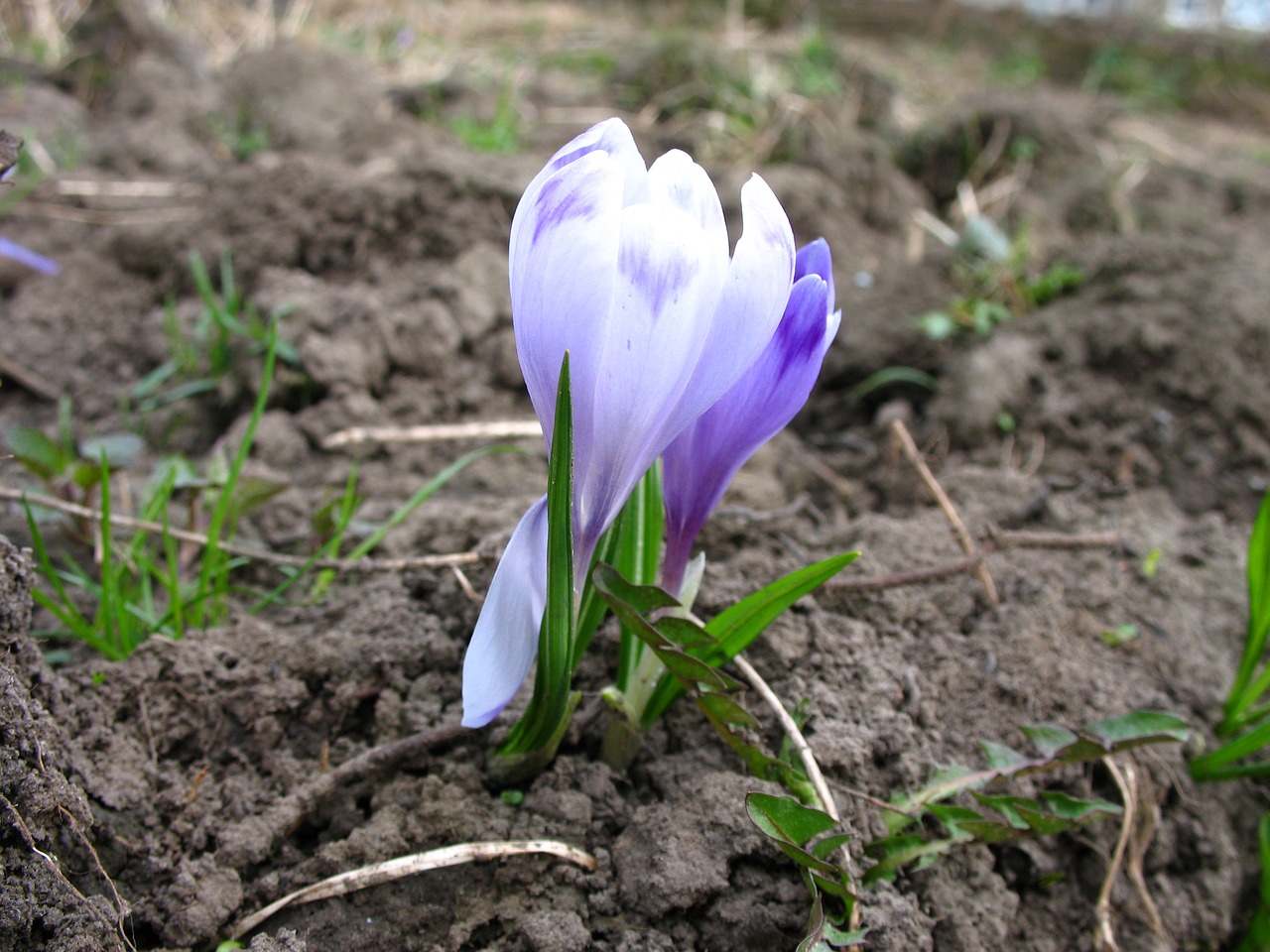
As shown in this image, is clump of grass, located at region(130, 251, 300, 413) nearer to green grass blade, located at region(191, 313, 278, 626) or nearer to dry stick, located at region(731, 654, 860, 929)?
green grass blade, located at region(191, 313, 278, 626)

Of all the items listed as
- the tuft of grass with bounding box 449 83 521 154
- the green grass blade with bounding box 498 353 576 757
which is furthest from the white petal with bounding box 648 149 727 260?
the tuft of grass with bounding box 449 83 521 154

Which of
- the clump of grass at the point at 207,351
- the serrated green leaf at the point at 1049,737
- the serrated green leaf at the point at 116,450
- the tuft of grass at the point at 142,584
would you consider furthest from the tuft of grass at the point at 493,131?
the serrated green leaf at the point at 1049,737

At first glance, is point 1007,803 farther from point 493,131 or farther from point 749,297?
point 493,131

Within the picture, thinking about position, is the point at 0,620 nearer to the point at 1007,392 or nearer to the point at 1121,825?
the point at 1121,825

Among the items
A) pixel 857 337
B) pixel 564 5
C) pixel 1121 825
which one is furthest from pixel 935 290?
pixel 564 5

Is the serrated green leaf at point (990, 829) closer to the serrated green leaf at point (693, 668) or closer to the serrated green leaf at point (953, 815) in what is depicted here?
the serrated green leaf at point (953, 815)

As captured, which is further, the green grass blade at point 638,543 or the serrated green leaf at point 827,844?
the green grass blade at point 638,543

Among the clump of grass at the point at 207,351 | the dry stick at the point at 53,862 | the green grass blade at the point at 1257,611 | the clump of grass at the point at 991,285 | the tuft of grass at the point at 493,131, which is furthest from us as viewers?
the tuft of grass at the point at 493,131
